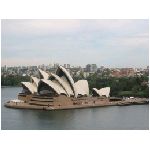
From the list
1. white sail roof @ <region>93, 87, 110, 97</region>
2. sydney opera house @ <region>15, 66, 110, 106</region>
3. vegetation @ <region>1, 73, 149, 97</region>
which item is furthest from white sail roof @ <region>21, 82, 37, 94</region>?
white sail roof @ <region>93, 87, 110, 97</region>

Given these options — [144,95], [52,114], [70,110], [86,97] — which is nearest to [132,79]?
[144,95]

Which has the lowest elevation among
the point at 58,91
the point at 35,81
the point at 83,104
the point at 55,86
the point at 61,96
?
the point at 83,104

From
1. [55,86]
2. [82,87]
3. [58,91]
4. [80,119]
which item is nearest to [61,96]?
[58,91]

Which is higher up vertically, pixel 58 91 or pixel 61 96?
pixel 58 91

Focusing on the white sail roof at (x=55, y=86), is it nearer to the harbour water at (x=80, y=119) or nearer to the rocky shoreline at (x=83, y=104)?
the rocky shoreline at (x=83, y=104)

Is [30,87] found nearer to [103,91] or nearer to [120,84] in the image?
[103,91]

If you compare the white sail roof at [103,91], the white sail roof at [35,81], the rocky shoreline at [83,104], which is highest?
the white sail roof at [35,81]

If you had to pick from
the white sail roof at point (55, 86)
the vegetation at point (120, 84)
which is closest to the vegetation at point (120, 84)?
the vegetation at point (120, 84)
